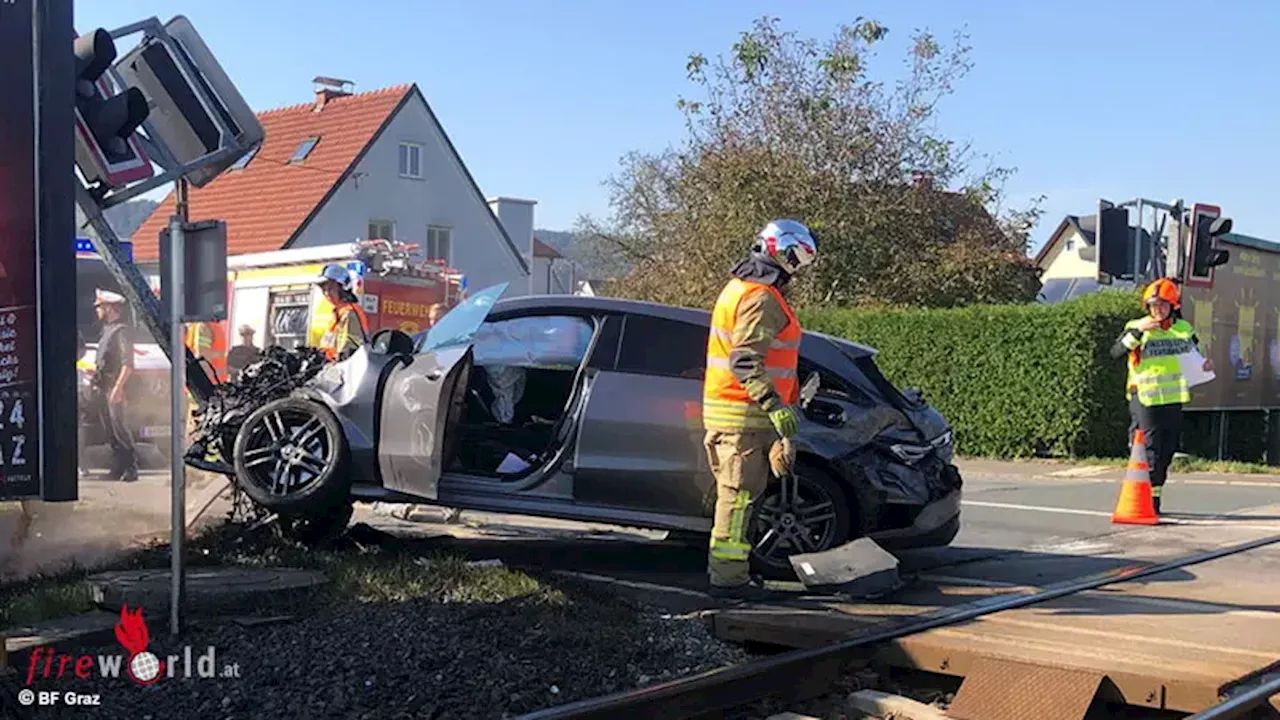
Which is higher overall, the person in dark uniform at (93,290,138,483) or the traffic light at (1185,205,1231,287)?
the traffic light at (1185,205,1231,287)

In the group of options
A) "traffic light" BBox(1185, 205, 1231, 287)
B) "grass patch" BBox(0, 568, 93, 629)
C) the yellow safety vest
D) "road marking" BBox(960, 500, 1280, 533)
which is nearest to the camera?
"grass patch" BBox(0, 568, 93, 629)

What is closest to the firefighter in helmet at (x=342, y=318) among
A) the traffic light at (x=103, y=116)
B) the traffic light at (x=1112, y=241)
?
the traffic light at (x=103, y=116)

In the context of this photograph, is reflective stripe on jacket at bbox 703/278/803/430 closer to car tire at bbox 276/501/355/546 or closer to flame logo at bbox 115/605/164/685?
car tire at bbox 276/501/355/546

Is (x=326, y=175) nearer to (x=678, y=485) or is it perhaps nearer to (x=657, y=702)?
(x=678, y=485)

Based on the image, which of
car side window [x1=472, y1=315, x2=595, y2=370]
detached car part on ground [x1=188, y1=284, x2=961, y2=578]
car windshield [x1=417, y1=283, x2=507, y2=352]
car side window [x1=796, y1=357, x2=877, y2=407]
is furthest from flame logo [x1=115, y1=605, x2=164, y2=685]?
car side window [x1=796, y1=357, x2=877, y2=407]

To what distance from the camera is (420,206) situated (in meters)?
37.1

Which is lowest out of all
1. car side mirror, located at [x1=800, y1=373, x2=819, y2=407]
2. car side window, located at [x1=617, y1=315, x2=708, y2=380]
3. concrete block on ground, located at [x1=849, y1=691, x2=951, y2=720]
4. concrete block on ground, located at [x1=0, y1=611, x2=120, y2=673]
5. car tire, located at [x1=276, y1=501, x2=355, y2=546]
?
concrete block on ground, located at [x1=849, y1=691, x2=951, y2=720]

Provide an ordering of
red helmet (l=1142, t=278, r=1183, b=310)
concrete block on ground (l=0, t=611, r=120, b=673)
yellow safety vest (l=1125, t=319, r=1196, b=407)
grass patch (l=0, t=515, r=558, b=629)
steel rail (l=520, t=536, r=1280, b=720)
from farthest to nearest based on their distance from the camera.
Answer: red helmet (l=1142, t=278, r=1183, b=310)
yellow safety vest (l=1125, t=319, r=1196, b=407)
grass patch (l=0, t=515, r=558, b=629)
concrete block on ground (l=0, t=611, r=120, b=673)
steel rail (l=520, t=536, r=1280, b=720)

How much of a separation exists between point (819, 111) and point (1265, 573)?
1726 cm

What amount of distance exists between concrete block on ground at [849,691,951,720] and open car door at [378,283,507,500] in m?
2.77

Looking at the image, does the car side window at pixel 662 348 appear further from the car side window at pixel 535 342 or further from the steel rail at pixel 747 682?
the steel rail at pixel 747 682

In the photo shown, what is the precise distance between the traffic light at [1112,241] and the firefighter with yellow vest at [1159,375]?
225 centimetres

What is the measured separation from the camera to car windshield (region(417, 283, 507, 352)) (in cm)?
692

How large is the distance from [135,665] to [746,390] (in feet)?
9.96
